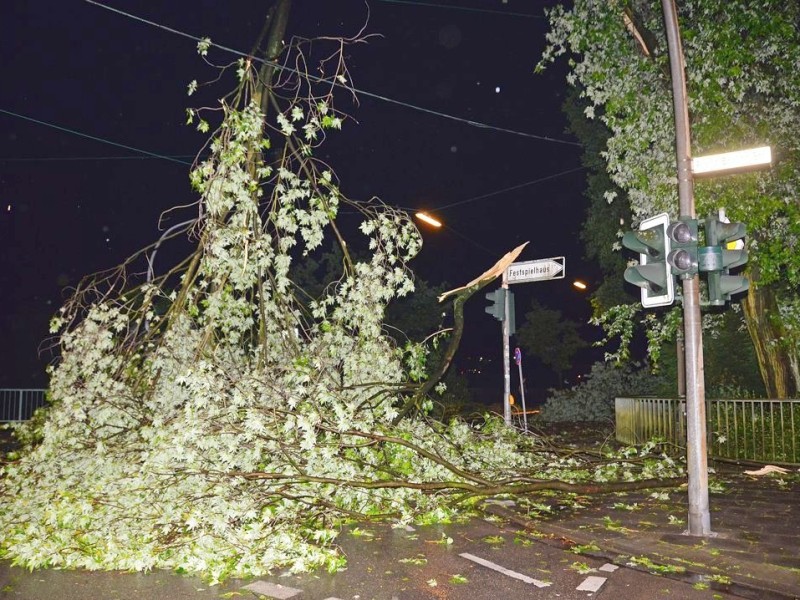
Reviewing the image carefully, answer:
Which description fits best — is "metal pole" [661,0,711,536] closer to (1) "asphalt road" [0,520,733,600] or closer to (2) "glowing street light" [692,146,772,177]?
(2) "glowing street light" [692,146,772,177]

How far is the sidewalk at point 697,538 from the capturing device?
601 cm

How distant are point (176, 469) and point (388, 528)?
242cm

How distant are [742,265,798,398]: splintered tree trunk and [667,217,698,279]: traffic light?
282 inches

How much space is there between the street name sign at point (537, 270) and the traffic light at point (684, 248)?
5544mm

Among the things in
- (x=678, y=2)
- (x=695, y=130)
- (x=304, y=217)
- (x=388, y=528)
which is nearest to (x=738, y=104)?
(x=695, y=130)

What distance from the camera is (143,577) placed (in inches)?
244

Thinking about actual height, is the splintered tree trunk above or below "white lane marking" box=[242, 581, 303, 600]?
above

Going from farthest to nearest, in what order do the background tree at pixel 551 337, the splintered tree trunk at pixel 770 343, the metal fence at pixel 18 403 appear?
the background tree at pixel 551 337
the metal fence at pixel 18 403
the splintered tree trunk at pixel 770 343

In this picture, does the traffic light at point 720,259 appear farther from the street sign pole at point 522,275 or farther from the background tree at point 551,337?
the background tree at point 551,337

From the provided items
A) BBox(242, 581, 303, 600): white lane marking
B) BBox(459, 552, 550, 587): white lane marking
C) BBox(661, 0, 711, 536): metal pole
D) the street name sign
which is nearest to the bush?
the street name sign

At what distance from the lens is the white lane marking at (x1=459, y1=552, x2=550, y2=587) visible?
5977 millimetres

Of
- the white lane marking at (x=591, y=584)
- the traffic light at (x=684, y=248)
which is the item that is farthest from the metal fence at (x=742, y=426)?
the white lane marking at (x=591, y=584)

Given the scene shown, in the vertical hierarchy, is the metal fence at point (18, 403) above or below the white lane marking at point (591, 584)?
above

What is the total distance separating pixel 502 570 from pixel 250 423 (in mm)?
2801
